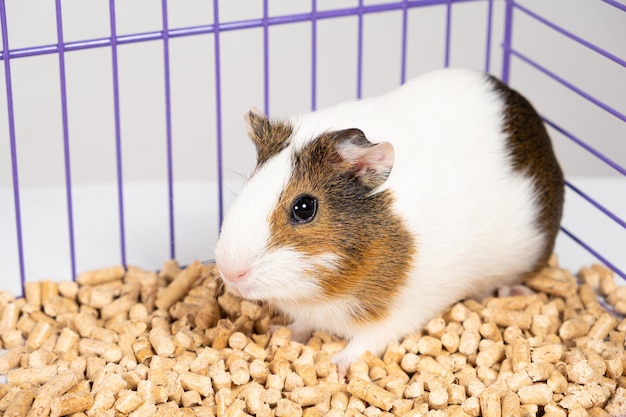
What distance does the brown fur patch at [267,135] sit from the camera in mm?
3689

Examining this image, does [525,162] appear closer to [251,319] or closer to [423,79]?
[423,79]

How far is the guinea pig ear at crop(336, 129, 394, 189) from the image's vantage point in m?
3.50

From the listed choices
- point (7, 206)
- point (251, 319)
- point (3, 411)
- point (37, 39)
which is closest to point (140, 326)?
point (251, 319)

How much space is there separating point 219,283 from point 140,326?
1.49ft

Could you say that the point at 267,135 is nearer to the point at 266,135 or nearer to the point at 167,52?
the point at 266,135

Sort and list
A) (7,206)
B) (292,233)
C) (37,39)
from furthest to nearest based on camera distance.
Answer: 1. (37,39)
2. (7,206)
3. (292,233)

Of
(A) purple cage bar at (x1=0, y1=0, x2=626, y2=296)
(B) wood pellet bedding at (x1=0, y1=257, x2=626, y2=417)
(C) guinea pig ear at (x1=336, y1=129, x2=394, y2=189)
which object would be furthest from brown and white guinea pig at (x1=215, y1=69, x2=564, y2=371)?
(A) purple cage bar at (x1=0, y1=0, x2=626, y2=296)

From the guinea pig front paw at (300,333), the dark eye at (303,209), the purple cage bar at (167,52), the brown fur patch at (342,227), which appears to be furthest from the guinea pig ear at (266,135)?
the guinea pig front paw at (300,333)

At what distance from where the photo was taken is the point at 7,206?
5.04 metres

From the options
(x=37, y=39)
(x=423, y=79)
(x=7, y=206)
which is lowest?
(x=7, y=206)

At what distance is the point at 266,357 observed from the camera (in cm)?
391

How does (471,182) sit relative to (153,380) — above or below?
above

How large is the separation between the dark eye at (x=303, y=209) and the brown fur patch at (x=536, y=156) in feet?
3.20

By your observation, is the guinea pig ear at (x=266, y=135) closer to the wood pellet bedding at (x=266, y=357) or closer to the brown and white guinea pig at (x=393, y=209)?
the brown and white guinea pig at (x=393, y=209)
